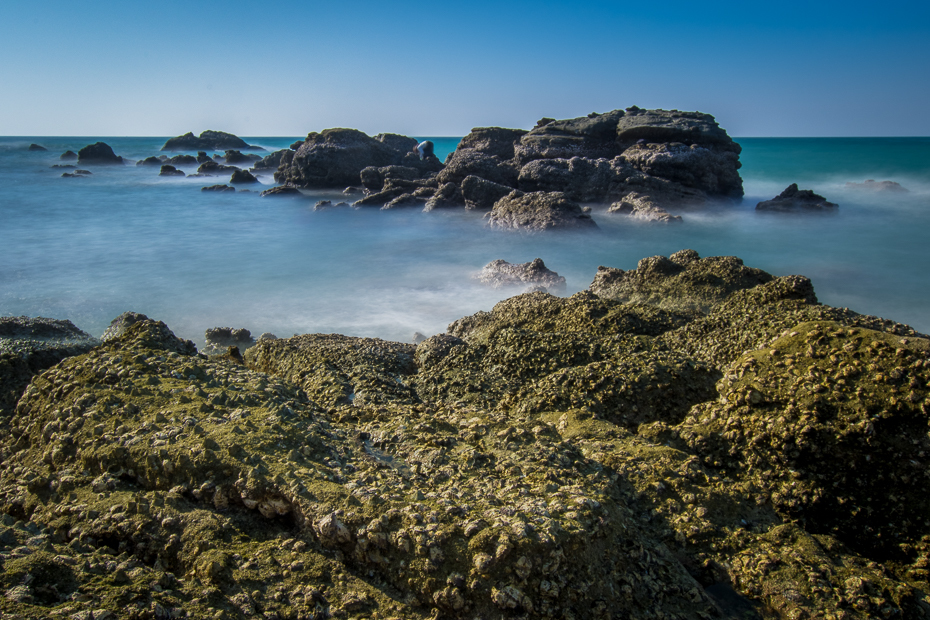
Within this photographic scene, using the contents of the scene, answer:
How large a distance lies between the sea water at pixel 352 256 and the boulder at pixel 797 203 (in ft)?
2.16

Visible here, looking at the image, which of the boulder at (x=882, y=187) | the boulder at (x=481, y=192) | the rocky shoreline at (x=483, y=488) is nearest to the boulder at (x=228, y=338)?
the rocky shoreline at (x=483, y=488)

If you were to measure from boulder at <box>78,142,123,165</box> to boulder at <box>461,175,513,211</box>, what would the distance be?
143ft

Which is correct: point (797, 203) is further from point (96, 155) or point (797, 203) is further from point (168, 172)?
point (96, 155)

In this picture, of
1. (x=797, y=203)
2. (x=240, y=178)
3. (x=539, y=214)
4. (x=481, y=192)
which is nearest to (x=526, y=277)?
(x=539, y=214)

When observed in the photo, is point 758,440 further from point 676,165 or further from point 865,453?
point 676,165

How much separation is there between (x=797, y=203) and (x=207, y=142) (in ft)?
252

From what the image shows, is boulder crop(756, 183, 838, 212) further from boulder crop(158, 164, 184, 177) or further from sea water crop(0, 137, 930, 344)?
boulder crop(158, 164, 184, 177)

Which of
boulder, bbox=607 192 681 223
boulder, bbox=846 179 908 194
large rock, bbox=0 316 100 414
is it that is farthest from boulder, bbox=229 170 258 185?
boulder, bbox=846 179 908 194

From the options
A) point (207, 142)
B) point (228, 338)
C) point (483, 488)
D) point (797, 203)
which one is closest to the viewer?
point (483, 488)

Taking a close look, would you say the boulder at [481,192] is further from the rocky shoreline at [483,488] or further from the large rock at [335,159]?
the rocky shoreline at [483,488]

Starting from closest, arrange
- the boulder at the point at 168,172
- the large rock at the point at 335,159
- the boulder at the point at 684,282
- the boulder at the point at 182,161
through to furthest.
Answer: the boulder at the point at 684,282
the large rock at the point at 335,159
the boulder at the point at 168,172
the boulder at the point at 182,161

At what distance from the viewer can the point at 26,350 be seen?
13.3 feet

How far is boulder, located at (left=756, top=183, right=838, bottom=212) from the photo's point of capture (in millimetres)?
20047

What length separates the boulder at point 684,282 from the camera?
6.07 meters
